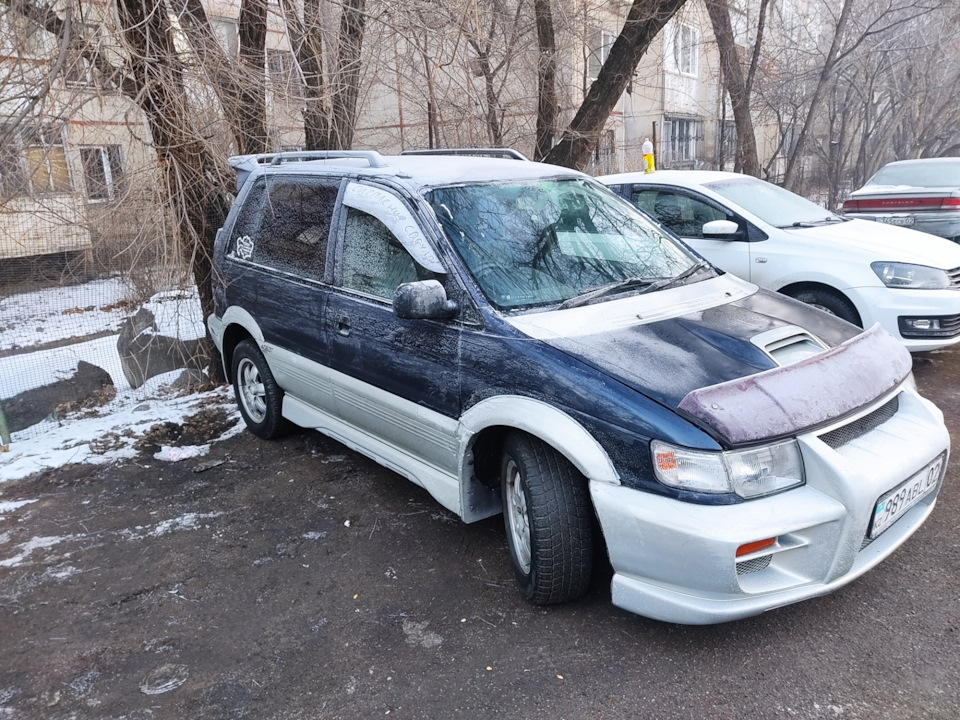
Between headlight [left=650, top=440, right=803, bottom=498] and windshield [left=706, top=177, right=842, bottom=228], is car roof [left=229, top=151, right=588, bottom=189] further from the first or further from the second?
Result: windshield [left=706, top=177, right=842, bottom=228]

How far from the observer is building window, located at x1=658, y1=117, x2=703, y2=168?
81.7 feet

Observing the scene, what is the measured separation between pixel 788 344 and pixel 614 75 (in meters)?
6.80

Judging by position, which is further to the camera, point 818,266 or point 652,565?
point 818,266

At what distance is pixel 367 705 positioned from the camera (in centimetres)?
275

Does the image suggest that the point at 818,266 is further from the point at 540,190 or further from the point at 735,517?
the point at 735,517

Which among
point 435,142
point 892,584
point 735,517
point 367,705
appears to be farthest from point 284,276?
point 435,142

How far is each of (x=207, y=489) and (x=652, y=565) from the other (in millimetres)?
3144

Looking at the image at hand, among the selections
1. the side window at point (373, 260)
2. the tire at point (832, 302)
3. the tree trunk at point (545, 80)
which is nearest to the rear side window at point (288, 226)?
the side window at point (373, 260)

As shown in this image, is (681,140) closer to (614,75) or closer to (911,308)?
(614,75)

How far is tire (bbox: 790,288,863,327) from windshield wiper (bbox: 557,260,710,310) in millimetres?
2513

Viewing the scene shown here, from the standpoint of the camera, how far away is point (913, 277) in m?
5.65

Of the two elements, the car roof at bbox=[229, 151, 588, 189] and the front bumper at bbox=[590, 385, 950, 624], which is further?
the car roof at bbox=[229, 151, 588, 189]

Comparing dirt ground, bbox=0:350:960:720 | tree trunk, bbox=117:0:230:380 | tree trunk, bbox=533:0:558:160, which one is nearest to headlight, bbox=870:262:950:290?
dirt ground, bbox=0:350:960:720

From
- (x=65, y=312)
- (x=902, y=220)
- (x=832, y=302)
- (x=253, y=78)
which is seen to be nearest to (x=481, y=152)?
(x=253, y=78)
